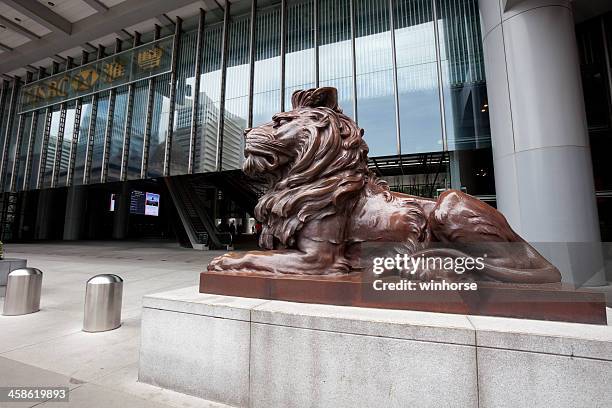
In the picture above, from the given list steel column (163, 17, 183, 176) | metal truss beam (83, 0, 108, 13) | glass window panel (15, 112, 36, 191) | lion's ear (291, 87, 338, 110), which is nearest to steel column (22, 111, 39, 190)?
glass window panel (15, 112, 36, 191)

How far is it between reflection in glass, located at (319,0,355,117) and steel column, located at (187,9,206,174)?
5783mm

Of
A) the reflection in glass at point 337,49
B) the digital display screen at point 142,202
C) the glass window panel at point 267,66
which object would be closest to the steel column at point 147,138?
the glass window panel at point 267,66

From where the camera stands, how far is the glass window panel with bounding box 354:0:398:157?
10320 millimetres

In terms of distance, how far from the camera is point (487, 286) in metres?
2.02

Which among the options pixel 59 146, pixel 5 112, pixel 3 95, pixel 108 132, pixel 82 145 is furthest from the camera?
pixel 3 95

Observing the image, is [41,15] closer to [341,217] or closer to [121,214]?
[341,217]

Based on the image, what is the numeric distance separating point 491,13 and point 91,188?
34.4m

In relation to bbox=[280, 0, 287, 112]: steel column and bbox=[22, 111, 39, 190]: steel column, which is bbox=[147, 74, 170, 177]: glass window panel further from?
bbox=[22, 111, 39, 190]: steel column

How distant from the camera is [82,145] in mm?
16906

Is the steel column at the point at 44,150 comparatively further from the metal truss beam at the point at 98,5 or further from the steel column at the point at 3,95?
the metal truss beam at the point at 98,5

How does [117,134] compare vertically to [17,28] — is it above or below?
below

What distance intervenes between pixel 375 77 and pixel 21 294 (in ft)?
35.0

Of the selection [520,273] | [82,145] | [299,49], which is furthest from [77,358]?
[82,145]

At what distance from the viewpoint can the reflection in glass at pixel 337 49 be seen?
1106cm
